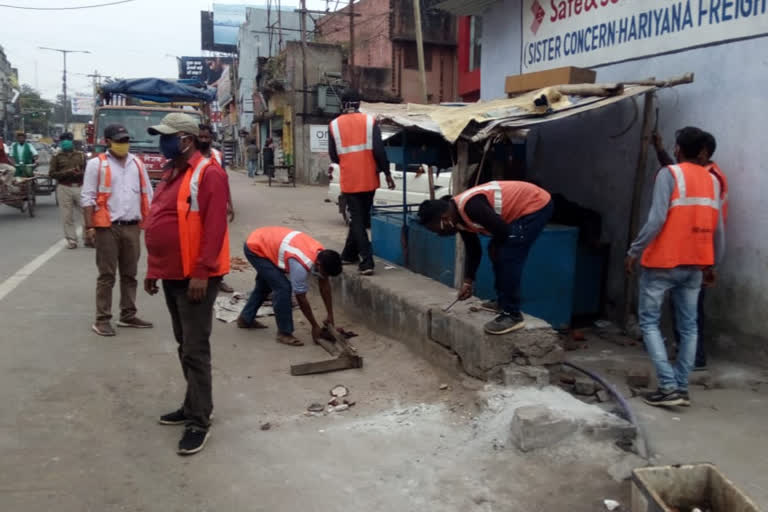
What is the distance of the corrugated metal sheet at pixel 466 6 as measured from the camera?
8633 millimetres

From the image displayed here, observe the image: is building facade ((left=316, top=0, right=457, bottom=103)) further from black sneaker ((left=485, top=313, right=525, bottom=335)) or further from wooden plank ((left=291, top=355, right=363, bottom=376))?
black sneaker ((left=485, top=313, right=525, bottom=335))

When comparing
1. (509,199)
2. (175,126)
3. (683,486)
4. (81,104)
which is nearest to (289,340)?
(509,199)

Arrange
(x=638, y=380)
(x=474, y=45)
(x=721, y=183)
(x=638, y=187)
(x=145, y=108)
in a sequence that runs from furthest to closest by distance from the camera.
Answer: (x=474, y=45), (x=145, y=108), (x=638, y=187), (x=638, y=380), (x=721, y=183)

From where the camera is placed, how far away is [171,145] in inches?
143

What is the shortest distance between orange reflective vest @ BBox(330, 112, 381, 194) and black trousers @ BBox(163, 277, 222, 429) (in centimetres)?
276

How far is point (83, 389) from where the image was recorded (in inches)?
183

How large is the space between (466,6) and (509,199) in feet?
17.4

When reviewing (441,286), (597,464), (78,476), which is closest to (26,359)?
(78,476)

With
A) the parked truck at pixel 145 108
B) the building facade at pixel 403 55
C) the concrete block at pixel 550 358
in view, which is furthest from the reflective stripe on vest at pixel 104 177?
the building facade at pixel 403 55

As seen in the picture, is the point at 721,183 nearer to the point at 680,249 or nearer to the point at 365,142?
the point at 680,249

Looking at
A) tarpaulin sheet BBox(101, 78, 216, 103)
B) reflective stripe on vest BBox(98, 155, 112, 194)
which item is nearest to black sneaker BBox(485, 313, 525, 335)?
reflective stripe on vest BBox(98, 155, 112, 194)

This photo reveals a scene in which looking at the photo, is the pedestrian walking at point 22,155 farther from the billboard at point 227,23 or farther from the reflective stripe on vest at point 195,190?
the billboard at point 227,23

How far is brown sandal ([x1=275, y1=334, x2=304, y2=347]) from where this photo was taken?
597cm

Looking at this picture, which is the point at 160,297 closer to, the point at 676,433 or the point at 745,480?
the point at 676,433
